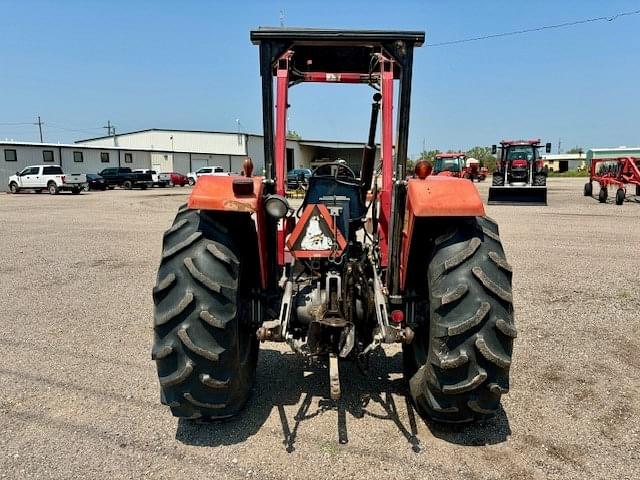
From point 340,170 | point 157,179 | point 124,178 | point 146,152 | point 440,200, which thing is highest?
point 146,152

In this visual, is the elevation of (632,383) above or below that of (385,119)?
below

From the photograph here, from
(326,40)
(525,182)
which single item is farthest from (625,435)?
(525,182)

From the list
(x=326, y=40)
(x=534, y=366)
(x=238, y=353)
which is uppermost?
(x=326, y=40)

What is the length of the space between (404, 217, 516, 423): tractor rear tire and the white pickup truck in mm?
33426

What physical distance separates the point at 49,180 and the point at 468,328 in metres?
34.8

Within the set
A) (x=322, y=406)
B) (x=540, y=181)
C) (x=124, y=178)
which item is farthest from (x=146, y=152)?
(x=322, y=406)

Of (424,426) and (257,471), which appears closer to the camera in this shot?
(257,471)

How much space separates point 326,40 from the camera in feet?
11.8

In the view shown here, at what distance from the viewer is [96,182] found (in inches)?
1490

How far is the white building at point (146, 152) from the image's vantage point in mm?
38156

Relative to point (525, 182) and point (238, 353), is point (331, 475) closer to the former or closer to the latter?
point (238, 353)

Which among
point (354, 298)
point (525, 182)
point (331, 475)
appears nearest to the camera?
point (331, 475)

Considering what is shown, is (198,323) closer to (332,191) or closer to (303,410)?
(303,410)

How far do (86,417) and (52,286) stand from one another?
4.61m
